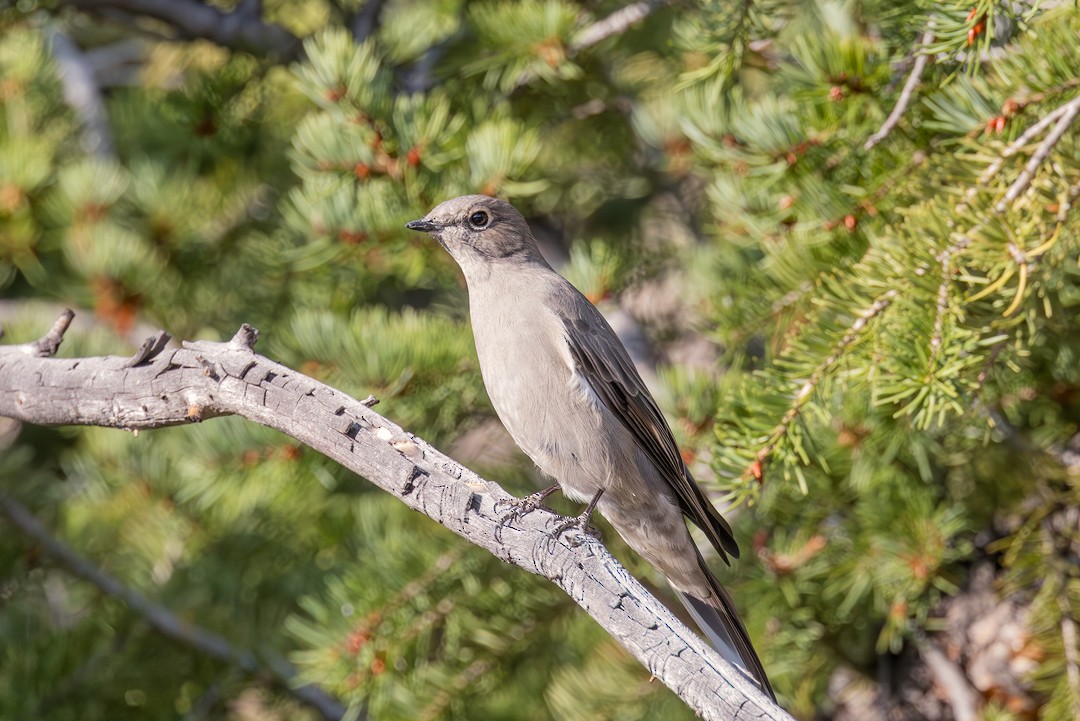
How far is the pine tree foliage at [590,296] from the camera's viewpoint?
3.03 m

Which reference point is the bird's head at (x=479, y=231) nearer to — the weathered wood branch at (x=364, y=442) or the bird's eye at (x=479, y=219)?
the bird's eye at (x=479, y=219)

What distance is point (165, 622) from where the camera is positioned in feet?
14.6

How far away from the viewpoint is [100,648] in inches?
174

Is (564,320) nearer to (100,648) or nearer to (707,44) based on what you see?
(707,44)

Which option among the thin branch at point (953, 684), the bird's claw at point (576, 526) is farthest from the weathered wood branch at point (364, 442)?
the thin branch at point (953, 684)

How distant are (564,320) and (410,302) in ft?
7.50

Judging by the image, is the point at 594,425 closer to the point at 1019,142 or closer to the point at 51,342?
the point at 1019,142

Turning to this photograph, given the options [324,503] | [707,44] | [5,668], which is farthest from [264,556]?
[707,44]

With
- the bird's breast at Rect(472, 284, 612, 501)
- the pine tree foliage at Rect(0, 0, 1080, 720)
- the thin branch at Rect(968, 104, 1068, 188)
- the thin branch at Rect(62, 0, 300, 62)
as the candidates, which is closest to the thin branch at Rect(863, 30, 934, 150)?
the pine tree foliage at Rect(0, 0, 1080, 720)

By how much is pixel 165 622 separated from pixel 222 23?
99.7 inches

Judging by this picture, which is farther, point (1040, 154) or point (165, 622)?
point (165, 622)

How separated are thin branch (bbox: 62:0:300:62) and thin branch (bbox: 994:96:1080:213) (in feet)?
10.0

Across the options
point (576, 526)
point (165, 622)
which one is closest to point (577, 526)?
point (576, 526)

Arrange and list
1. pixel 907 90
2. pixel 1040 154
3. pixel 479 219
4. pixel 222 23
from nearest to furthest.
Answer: pixel 1040 154 → pixel 907 90 → pixel 479 219 → pixel 222 23
